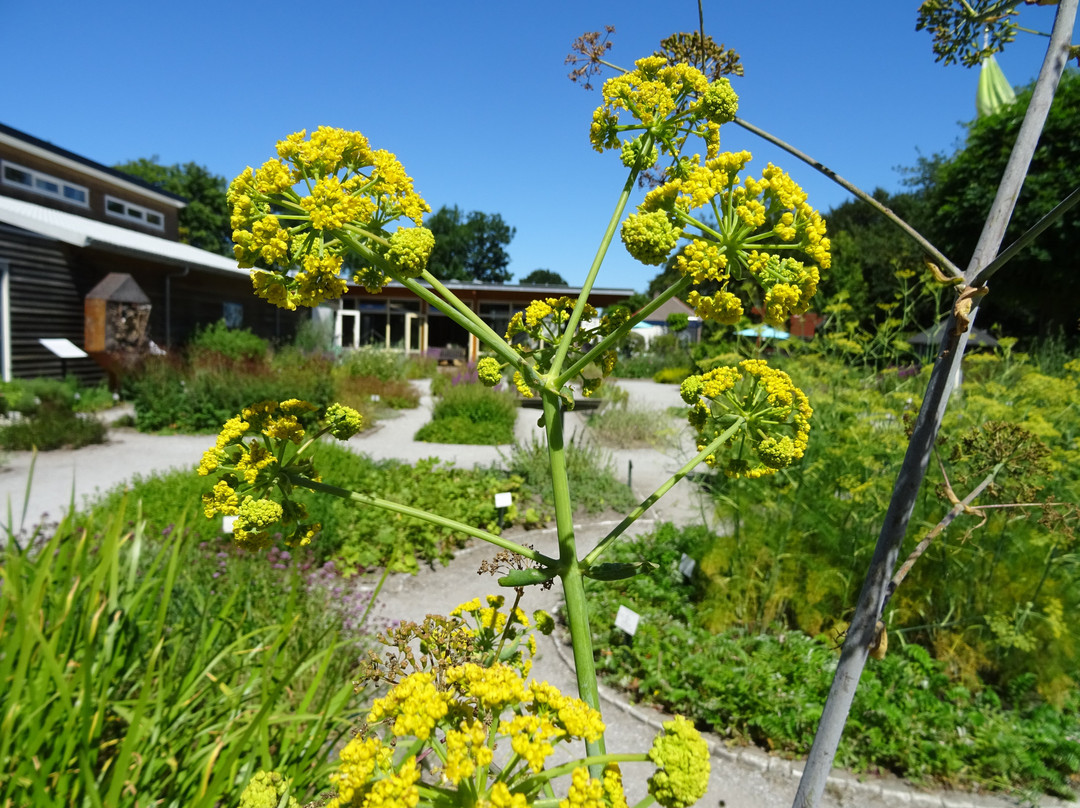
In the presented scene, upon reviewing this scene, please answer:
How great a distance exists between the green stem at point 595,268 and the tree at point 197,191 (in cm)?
5406

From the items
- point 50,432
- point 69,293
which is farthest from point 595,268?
point 69,293

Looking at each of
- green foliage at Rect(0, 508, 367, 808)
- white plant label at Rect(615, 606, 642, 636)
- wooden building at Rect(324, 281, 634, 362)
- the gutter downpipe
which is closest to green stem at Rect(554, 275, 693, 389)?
green foliage at Rect(0, 508, 367, 808)

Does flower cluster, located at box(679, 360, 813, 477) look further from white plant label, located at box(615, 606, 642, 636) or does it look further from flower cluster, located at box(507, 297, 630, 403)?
white plant label, located at box(615, 606, 642, 636)

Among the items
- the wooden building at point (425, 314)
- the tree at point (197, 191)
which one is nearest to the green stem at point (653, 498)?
the wooden building at point (425, 314)

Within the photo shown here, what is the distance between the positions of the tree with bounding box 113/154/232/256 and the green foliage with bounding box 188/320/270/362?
3581 centimetres

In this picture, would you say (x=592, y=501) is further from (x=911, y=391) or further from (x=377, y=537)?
(x=911, y=391)

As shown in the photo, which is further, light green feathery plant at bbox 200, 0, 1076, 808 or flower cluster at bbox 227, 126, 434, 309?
flower cluster at bbox 227, 126, 434, 309

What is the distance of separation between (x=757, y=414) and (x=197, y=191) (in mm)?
59771

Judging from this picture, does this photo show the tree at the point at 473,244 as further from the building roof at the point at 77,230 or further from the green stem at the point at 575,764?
the green stem at the point at 575,764

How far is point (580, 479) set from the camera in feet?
28.0

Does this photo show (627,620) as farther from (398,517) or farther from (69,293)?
(69,293)

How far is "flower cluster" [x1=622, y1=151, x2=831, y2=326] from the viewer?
84cm

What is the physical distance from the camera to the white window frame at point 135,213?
64.2 ft

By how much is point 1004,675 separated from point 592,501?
472 centimetres
